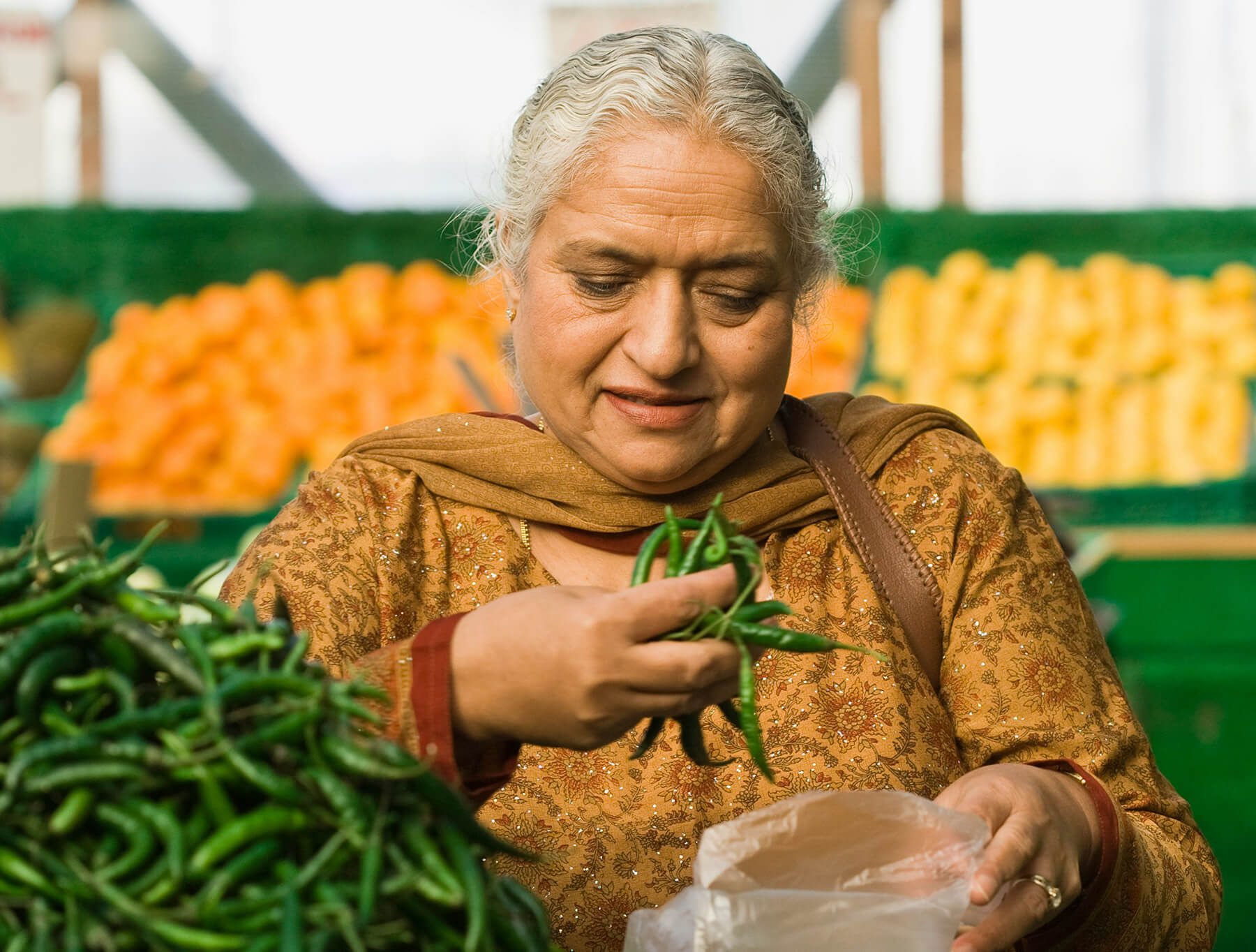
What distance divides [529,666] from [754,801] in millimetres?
788

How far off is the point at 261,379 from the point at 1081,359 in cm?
352

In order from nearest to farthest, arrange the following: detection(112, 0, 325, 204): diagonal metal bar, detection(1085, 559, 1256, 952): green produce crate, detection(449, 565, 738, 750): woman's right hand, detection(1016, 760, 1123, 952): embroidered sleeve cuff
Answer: detection(449, 565, 738, 750): woman's right hand, detection(1016, 760, 1123, 952): embroidered sleeve cuff, detection(1085, 559, 1256, 952): green produce crate, detection(112, 0, 325, 204): diagonal metal bar

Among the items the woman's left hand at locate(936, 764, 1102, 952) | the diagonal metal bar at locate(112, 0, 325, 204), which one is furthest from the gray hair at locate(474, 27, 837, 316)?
the diagonal metal bar at locate(112, 0, 325, 204)

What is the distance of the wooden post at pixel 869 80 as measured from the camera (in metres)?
5.59

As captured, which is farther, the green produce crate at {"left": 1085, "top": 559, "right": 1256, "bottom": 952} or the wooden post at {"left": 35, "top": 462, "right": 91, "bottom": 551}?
the green produce crate at {"left": 1085, "top": 559, "right": 1256, "bottom": 952}

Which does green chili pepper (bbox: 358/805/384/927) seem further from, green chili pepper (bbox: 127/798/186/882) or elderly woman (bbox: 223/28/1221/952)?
elderly woman (bbox: 223/28/1221/952)

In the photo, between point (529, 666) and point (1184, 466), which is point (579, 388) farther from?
point (1184, 466)

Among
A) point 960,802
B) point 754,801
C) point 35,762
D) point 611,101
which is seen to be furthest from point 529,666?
point 611,101

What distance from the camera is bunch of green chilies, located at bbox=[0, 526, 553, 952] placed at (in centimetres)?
91

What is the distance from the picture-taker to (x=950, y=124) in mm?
5551

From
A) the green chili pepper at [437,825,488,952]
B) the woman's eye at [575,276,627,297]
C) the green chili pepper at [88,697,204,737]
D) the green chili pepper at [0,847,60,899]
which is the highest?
the woman's eye at [575,276,627,297]

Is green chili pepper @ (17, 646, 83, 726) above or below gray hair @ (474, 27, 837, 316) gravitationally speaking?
below

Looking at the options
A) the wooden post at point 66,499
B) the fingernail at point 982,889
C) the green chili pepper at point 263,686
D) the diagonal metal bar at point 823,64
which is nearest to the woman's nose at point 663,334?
the fingernail at point 982,889

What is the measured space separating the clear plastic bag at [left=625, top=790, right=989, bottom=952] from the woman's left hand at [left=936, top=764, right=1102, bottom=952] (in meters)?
0.06
